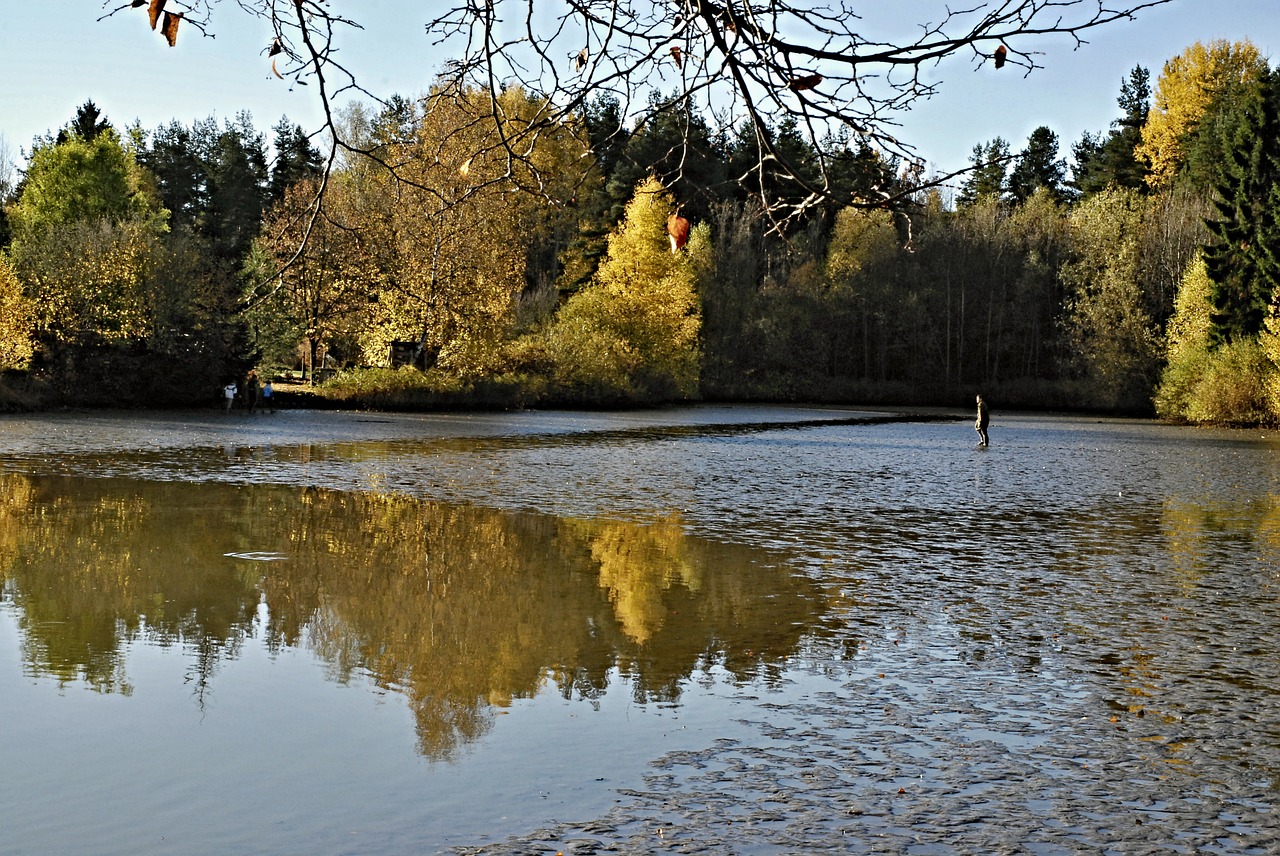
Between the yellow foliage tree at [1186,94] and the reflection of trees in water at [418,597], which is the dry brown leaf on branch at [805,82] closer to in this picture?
the reflection of trees in water at [418,597]

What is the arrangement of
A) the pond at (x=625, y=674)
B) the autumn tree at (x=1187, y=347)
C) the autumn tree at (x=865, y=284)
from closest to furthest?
1. the pond at (x=625, y=674)
2. the autumn tree at (x=1187, y=347)
3. the autumn tree at (x=865, y=284)

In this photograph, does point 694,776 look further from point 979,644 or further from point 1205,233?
point 1205,233

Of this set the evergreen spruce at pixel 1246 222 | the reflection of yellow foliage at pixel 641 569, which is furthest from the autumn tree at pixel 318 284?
the evergreen spruce at pixel 1246 222

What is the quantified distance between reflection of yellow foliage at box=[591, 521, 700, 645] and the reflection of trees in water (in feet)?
0.11

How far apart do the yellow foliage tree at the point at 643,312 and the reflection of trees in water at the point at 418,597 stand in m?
42.0

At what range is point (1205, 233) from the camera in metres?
67.8

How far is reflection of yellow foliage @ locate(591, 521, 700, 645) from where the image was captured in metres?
10.9

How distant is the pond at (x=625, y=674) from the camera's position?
5922 millimetres

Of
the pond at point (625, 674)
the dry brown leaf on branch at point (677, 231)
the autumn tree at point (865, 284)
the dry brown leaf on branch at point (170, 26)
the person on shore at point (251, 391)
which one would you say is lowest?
the pond at point (625, 674)

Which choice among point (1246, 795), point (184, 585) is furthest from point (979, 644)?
point (184, 585)

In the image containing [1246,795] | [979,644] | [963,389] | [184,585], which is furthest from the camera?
[963,389]

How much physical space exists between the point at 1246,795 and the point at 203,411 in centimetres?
4423

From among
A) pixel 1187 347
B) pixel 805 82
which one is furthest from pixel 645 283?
pixel 805 82

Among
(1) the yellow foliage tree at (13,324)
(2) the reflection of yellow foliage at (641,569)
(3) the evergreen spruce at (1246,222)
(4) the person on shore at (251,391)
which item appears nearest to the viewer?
(2) the reflection of yellow foliage at (641,569)
